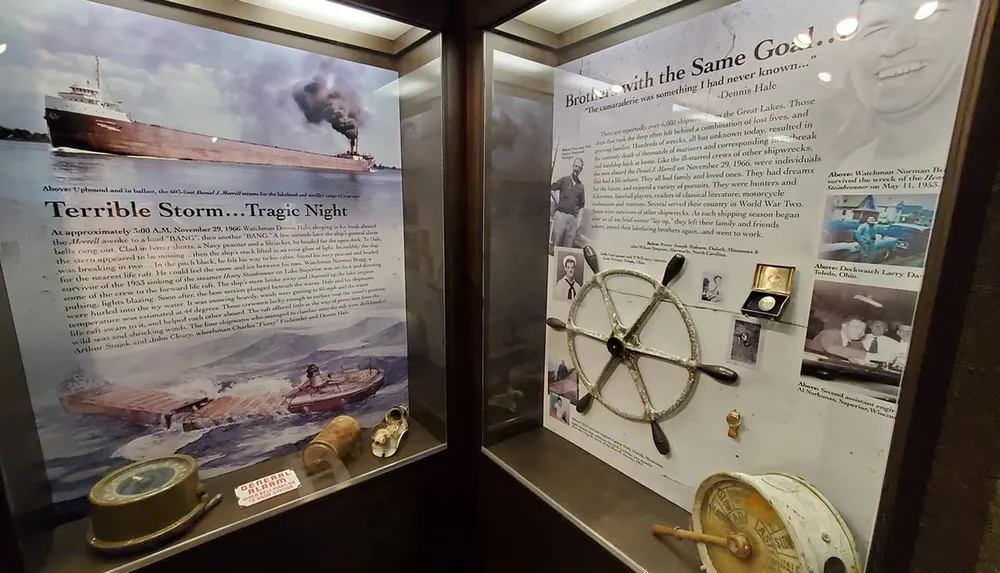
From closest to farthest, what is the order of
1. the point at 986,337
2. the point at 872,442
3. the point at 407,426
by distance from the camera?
the point at 986,337
the point at 872,442
the point at 407,426

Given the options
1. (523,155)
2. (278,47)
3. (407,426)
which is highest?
(278,47)

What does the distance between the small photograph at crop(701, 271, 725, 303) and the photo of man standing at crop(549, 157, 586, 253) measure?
445mm

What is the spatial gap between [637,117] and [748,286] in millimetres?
527

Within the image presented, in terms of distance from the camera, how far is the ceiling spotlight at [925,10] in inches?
29.4

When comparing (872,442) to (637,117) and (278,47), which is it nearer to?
(637,117)

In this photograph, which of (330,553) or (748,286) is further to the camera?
(330,553)

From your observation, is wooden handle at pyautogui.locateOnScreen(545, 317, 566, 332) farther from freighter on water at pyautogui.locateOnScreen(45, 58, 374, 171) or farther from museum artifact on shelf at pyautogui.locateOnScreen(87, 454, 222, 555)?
museum artifact on shelf at pyautogui.locateOnScreen(87, 454, 222, 555)

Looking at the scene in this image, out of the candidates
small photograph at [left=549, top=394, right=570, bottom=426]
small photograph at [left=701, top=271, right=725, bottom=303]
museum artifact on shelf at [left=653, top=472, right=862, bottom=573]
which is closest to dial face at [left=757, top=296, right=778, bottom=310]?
small photograph at [left=701, top=271, right=725, bottom=303]

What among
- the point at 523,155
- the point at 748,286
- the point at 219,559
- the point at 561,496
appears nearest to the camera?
the point at 748,286

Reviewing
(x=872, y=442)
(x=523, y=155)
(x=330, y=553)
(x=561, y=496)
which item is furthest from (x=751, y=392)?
(x=330, y=553)

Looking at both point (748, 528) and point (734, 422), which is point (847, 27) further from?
point (748, 528)

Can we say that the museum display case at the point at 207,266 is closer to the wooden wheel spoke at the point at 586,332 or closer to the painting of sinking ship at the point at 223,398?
the painting of sinking ship at the point at 223,398

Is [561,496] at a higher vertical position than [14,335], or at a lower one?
lower

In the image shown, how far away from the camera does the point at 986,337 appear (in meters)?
0.63
